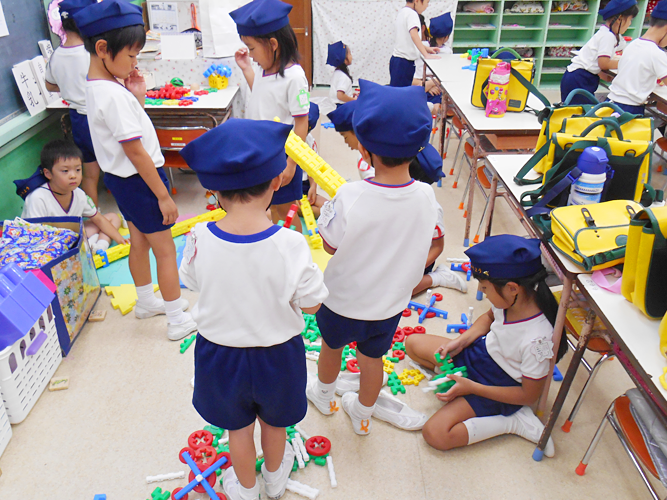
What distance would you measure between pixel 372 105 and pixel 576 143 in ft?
2.91

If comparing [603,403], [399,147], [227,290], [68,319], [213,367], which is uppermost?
[399,147]

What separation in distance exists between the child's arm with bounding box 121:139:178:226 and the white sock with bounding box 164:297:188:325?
16.0 inches

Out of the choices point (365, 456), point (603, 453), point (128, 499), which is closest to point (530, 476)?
point (603, 453)

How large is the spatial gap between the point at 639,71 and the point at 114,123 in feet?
10.3

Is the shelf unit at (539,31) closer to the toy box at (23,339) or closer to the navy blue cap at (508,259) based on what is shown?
the navy blue cap at (508,259)

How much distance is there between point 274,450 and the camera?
1560 mm

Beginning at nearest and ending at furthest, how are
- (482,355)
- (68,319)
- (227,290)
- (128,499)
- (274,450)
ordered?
(227,290) < (274,450) < (128,499) < (482,355) < (68,319)

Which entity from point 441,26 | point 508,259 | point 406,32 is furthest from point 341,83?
point 508,259

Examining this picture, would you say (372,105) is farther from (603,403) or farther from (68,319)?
(68,319)

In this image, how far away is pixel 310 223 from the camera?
3.11 metres

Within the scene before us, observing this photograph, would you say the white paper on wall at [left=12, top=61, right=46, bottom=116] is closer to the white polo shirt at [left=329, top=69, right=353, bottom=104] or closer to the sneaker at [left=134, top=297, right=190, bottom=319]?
the sneaker at [left=134, top=297, right=190, bottom=319]

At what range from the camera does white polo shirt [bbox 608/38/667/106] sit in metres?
3.22

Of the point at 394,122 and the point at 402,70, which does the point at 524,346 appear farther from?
the point at 402,70

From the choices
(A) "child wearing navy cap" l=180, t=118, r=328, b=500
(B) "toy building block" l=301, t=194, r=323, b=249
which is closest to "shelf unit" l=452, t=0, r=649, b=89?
(B) "toy building block" l=301, t=194, r=323, b=249
